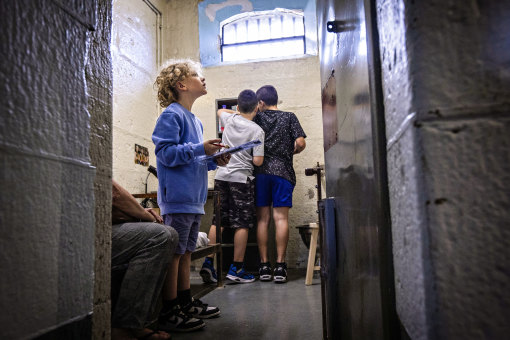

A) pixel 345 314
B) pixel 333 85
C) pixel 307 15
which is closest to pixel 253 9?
pixel 307 15

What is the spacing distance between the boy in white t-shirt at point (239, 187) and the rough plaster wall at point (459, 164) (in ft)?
9.42

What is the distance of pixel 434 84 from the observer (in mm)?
449

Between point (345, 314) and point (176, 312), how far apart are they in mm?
1043

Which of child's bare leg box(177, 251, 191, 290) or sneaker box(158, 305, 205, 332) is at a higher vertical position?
child's bare leg box(177, 251, 191, 290)

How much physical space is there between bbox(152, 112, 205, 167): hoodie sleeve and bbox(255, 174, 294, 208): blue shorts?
58.0 inches

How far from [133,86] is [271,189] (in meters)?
1.84

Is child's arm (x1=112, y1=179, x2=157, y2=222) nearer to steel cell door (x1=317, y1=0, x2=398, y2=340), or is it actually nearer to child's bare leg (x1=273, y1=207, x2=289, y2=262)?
steel cell door (x1=317, y1=0, x2=398, y2=340)

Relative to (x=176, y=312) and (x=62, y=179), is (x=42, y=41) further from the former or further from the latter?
(x=176, y=312)

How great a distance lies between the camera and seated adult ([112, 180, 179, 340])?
1487 millimetres

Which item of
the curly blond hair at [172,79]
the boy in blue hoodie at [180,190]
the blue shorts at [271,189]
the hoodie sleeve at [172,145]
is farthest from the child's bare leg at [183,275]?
the blue shorts at [271,189]

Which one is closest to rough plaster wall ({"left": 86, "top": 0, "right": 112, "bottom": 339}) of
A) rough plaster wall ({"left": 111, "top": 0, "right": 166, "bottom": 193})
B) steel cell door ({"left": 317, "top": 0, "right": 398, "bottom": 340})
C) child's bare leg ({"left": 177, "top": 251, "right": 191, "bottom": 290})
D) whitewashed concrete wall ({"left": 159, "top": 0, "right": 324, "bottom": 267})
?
steel cell door ({"left": 317, "top": 0, "right": 398, "bottom": 340})

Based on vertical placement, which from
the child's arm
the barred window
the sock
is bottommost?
the sock

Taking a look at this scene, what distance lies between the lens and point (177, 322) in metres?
1.92

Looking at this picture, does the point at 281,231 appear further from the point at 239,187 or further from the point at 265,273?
the point at 239,187
